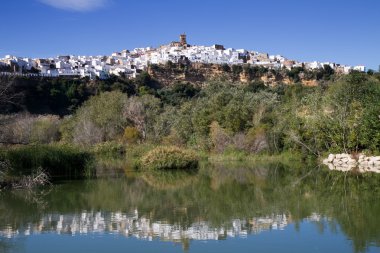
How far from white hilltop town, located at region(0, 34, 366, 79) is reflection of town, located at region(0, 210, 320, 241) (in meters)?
49.4

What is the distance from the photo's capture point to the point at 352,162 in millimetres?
25266

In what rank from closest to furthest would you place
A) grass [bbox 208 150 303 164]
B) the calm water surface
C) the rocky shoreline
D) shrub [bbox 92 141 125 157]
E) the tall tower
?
the calm water surface < the rocky shoreline < shrub [bbox 92 141 125 157] < grass [bbox 208 150 303 164] < the tall tower

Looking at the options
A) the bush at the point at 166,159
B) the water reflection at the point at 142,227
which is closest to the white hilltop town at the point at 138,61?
the bush at the point at 166,159

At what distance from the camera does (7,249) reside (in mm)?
7906

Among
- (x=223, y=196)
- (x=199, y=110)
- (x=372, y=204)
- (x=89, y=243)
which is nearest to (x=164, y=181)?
(x=223, y=196)

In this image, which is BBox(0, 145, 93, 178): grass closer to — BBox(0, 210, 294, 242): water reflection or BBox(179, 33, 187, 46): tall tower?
BBox(0, 210, 294, 242): water reflection

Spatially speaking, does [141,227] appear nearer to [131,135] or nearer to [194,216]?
[194,216]

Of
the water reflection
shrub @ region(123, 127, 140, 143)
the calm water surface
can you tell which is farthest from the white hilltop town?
the water reflection

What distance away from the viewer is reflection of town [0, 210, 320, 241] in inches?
351

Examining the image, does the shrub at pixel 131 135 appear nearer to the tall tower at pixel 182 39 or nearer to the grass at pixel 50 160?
the grass at pixel 50 160

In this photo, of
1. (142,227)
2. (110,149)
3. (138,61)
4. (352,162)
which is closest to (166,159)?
(110,149)

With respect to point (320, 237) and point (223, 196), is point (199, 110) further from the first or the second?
point (320, 237)

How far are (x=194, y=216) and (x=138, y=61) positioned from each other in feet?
302

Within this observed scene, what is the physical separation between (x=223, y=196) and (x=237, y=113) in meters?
17.4
